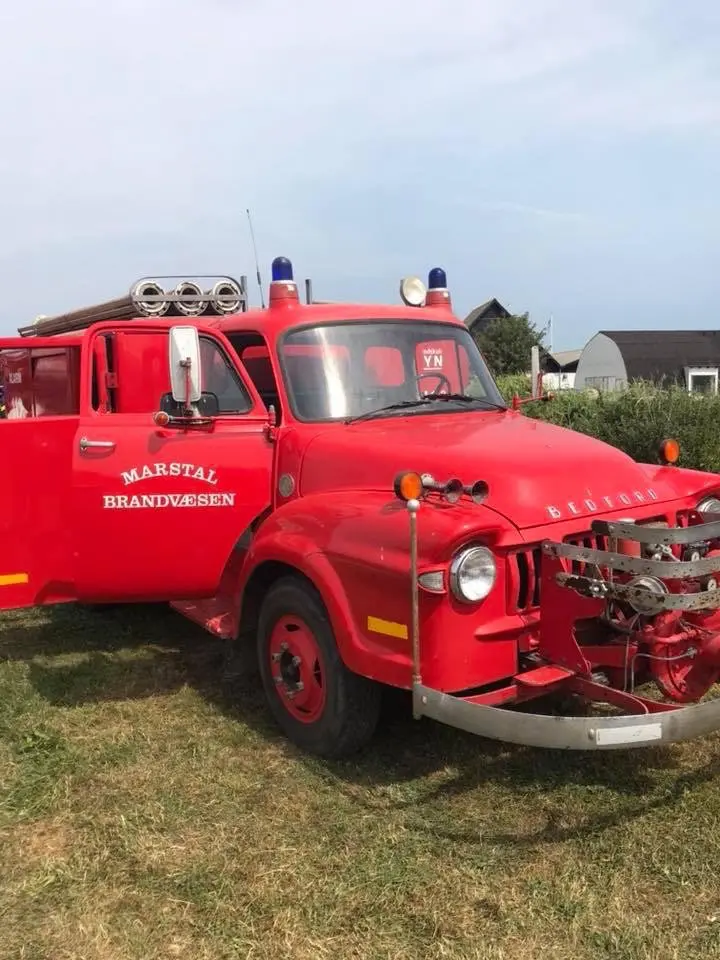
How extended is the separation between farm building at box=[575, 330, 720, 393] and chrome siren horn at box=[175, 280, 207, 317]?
25.1m

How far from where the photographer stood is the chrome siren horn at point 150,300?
6.16 metres

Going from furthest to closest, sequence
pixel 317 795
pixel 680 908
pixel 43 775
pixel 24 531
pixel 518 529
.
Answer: pixel 24 531, pixel 43 775, pixel 317 795, pixel 518 529, pixel 680 908

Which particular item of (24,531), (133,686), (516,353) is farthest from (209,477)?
(516,353)

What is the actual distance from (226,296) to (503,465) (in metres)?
3.46

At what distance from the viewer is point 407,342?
5078mm

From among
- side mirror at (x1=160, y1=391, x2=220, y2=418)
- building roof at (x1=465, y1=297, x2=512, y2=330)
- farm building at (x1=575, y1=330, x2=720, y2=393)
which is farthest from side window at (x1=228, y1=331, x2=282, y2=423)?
building roof at (x1=465, y1=297, x2=512, y2=330)

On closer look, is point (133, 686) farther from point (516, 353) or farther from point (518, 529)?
point (516, 353)

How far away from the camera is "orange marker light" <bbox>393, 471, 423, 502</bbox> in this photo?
3.44 metres

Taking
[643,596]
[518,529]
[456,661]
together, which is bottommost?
[456,661]

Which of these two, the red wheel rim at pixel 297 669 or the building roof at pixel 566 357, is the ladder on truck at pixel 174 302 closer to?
the red wheel rim at pixel 297 669

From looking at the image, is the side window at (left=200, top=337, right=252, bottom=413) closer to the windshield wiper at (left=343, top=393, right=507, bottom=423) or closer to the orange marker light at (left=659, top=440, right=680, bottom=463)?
the windshield wiper at (left=343, top=393, right=507, bottom=423)

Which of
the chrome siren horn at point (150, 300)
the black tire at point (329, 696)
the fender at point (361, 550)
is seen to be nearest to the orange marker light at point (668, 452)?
the fender at point (361, 550)

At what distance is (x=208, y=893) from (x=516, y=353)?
35.6m

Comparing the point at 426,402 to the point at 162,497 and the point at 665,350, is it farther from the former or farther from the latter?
the point at 665,350
